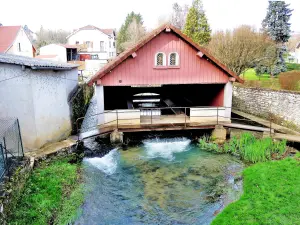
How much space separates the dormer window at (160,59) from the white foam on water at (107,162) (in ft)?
18.2

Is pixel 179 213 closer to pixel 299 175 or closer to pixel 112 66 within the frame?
pixel 299 175

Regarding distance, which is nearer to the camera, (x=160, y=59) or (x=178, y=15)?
(x=160, y=59)

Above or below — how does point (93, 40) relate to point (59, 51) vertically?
above

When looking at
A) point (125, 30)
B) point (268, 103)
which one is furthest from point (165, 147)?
point (125, 30)

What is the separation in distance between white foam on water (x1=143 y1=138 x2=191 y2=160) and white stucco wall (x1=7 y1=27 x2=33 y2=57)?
102 feet

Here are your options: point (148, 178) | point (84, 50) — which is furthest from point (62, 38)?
point (148, 178)

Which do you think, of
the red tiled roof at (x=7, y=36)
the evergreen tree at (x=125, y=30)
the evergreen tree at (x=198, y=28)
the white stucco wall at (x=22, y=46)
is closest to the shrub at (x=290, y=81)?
the evergreen tree at (x=198, y=28)

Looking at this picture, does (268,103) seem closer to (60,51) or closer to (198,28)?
(198,28)

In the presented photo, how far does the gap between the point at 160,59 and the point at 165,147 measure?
4.94 meters

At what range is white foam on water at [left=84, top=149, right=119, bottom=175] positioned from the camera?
11.5m

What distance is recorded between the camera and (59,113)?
12.8 m

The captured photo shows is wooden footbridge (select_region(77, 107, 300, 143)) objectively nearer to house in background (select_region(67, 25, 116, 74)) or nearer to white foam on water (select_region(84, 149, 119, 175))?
white foam on water (select_region(84, 149, 119, 175))

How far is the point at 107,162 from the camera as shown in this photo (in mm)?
12227

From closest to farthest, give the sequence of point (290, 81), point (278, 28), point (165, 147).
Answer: point (165, 147) < point (290, 81) < point (278, 28)
